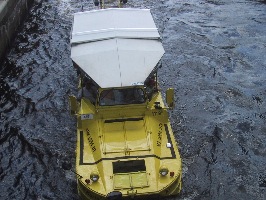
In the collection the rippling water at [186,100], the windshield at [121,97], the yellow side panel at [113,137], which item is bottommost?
the rippling water at [186,100]

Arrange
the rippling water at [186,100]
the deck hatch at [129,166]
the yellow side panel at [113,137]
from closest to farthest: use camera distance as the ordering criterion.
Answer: the deck hatch at [129,166] → the yellow side panel at [113,137] → the rippling water at [186,100]

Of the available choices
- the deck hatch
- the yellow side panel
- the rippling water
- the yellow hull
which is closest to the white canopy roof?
the yellow hull

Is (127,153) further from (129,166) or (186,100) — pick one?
(186,100)

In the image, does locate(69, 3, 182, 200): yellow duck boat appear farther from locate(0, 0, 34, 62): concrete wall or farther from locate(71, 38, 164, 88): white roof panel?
locate(0, 0, 34, 62): concrete wall

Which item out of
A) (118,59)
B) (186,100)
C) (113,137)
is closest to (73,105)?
(113,137)

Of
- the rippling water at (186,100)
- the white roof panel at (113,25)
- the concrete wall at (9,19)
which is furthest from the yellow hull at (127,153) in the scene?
the concrete wall at (9,19)

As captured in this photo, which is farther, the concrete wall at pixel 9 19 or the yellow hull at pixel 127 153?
the concrete wall at pixel 9 19

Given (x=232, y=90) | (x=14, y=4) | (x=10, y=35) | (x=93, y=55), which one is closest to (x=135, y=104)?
(x=93, y=55)

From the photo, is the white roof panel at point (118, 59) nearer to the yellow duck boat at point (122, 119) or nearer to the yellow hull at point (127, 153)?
the yellow duck boat at point (122, 119)
